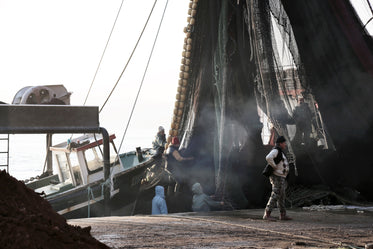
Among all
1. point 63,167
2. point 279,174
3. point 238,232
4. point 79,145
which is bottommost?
point 238,232

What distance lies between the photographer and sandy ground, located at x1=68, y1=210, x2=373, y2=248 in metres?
6.10

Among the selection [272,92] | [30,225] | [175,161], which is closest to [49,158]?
[175,161]

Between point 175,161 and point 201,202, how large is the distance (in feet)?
4.19

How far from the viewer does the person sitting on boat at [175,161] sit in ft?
38.9

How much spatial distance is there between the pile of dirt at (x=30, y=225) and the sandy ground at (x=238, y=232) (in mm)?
1408

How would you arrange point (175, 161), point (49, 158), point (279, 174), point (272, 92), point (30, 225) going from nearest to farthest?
point (30, 225) → point (279, 174) → point (272, 92) → point (175, 161) → point (49, 158)

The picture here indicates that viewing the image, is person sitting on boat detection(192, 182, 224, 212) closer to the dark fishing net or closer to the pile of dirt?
the dark fishing net

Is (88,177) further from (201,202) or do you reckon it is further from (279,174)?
(279,174)

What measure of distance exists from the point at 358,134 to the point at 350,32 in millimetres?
2406

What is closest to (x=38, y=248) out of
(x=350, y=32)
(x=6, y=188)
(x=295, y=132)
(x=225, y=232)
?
(x=6, y=188)

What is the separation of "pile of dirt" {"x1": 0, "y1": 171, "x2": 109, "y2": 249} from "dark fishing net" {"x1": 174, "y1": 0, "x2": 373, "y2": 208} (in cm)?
677

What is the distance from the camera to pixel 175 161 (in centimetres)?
1197

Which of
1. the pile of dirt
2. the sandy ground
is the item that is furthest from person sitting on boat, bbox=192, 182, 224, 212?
the pile of dirt

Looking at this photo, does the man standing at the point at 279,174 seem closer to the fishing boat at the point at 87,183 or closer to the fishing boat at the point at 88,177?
the fishing boat at the point at 88,177
